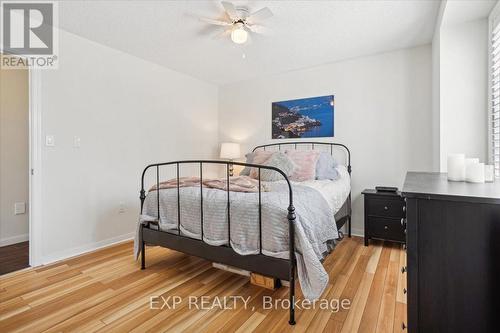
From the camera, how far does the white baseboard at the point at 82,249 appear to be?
244 cm

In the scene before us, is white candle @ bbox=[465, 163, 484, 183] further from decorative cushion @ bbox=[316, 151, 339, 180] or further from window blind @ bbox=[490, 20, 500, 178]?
decorative cushion @ bbox=[316, 151, 339, 180]

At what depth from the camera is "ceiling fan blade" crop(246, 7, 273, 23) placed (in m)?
2.00

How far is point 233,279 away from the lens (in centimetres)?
209

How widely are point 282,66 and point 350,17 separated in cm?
133

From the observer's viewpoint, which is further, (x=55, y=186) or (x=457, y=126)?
(x=55, y=186)

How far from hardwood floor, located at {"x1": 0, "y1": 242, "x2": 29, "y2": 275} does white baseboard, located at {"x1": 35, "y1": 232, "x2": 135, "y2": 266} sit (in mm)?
171

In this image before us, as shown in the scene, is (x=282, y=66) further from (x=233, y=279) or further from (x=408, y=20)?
(x=233, y=279)

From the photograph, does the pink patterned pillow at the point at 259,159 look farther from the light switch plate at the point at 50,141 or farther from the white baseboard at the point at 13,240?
the white baseboard at the point at 13,240

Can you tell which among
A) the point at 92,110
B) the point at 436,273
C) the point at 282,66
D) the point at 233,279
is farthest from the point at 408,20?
the point at 92,110

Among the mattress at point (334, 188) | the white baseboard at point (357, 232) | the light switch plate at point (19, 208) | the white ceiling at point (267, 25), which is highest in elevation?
the white ceiling at point (267, 25)

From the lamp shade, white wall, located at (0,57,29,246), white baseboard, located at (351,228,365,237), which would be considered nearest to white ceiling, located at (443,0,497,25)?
white baseboard, located at (351,228,365,237)

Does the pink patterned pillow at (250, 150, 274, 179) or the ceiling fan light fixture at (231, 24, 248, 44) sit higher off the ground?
the ceiling fan light fixture at (231, 24, 248, 44)

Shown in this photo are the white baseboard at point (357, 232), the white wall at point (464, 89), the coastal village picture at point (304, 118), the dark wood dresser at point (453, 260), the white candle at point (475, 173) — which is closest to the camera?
the dark wood dresser at point (453, 260)

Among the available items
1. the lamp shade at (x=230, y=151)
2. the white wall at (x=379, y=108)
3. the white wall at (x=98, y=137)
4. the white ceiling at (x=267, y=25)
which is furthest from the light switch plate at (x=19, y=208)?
the white wall at (x=379, y=108)
